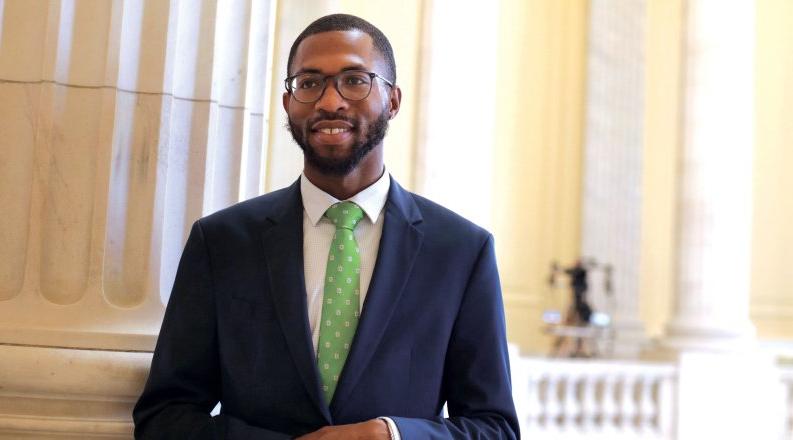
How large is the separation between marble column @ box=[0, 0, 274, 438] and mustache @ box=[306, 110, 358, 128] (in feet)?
2.22

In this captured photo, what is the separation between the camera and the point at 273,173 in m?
5.52

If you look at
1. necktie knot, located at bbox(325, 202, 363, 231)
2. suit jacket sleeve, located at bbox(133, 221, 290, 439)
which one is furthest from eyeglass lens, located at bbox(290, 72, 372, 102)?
suit jacket sleeve, located at bbox(133, 221, 290, 439)

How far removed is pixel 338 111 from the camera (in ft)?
8.20

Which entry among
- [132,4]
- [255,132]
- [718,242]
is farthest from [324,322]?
[718,242]

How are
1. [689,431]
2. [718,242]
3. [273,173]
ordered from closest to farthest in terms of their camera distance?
[273,173], [689,431], [718,242]

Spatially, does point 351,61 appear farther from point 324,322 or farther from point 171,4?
point 171,4

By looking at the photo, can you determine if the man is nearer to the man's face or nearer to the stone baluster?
the man's face

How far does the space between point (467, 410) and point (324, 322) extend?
39cm

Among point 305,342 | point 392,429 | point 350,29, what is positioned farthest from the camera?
point 350,29

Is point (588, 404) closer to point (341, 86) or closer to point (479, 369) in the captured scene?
point (479, 369)

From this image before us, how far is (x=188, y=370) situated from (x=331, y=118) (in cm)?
67

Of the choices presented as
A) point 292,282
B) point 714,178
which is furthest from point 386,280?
point 714,178

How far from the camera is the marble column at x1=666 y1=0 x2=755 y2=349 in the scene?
1219 cm

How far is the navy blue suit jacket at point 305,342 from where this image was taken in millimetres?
2455
